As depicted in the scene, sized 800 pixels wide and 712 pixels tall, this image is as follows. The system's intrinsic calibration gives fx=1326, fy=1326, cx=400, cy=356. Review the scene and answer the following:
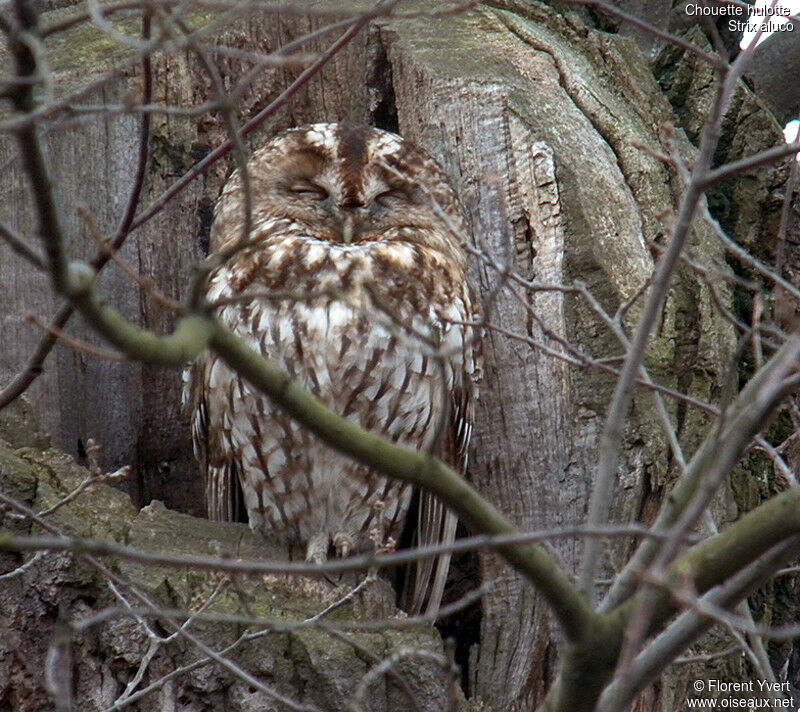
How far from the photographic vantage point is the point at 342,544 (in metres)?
3.75

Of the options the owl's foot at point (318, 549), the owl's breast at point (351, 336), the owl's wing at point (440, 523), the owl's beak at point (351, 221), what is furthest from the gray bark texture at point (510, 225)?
the owl's foot at point (318, 549)

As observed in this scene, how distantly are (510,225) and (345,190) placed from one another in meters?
0.48

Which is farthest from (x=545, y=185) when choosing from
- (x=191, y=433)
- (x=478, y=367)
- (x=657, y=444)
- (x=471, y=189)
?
(x=191, y=433)

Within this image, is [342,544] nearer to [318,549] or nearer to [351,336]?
[318,549]

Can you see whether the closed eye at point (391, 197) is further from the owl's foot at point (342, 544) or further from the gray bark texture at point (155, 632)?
the gray bark texture at point (155, 632)

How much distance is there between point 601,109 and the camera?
409 cm

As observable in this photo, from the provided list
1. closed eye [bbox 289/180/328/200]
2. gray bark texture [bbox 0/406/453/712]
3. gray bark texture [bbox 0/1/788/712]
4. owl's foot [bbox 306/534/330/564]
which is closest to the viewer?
gray bark texture [bbox 0/406/453/712]

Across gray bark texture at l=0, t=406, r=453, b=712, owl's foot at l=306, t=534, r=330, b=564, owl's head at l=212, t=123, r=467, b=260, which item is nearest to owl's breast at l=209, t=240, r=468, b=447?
owl's head at l=212, t=123, r=467, b=260

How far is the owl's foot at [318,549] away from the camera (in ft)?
12.2

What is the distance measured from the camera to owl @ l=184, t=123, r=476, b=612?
361cm

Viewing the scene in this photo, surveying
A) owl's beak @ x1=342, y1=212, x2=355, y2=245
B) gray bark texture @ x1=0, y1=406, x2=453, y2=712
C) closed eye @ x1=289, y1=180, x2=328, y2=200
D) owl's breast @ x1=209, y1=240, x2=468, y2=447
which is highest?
closed eye @ x1=289, y1=180, x2=328, y2=200

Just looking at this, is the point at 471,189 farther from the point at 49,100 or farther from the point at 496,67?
the point at 49,100

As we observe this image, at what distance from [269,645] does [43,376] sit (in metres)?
1.26

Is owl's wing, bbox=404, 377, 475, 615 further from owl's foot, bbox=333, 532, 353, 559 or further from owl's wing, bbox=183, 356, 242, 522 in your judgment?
owl's wing, bbox=183, 356, 242, 522
